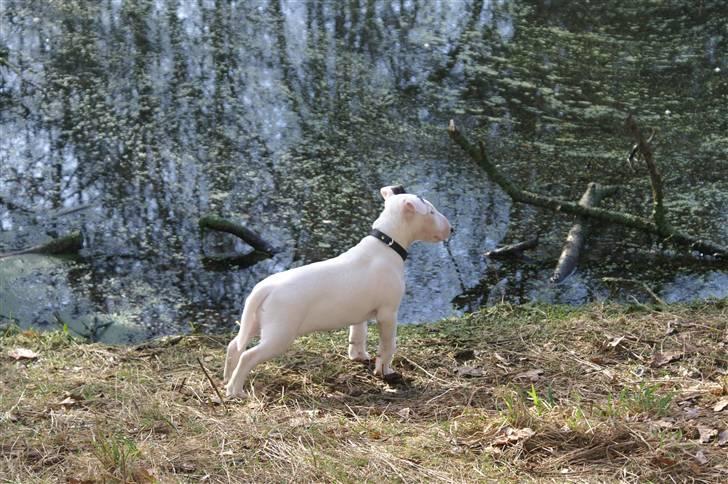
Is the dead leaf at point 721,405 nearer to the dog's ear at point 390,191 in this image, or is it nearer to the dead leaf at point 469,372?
the dead leaf at point 469,372

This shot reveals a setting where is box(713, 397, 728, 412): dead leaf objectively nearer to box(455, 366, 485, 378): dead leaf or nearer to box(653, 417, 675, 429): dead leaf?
box(653, 417, 675, 429): dead leaf

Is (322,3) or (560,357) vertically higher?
(322,3)

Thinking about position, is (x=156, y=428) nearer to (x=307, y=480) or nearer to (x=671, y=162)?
(x=307, y=480)

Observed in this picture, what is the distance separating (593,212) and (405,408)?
3.70 metres

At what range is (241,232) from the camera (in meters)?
7.78

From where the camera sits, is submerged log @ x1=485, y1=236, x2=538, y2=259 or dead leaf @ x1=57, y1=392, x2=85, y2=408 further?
submerged log @ x1=485, y1=236, x2=538, y2=259

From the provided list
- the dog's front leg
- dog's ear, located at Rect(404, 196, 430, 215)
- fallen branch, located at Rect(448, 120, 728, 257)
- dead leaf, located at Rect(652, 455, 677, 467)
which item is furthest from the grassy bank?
fallen branch, located at Rect(448, 120, 728, 257)

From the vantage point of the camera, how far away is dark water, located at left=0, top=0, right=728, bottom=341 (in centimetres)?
760

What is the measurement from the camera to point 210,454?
164 inches

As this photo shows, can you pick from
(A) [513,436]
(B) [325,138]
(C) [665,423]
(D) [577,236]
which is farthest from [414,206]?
(B) [325,138]

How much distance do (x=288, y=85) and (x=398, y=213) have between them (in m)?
5.52

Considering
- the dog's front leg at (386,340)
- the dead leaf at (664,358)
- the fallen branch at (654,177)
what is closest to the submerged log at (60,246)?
the dog's front leg at (386,340)

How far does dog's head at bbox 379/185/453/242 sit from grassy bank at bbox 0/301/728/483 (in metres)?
0.67

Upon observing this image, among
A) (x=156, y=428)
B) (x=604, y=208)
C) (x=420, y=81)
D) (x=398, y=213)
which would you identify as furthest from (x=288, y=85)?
(x=156, y=428)
